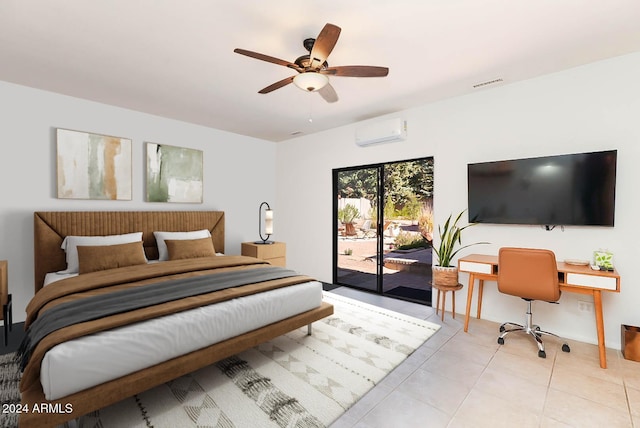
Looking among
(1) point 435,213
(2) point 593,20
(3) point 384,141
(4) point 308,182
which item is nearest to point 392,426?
(1) point 435,213

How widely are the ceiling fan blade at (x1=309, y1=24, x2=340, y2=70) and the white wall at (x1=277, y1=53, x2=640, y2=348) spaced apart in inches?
83.8

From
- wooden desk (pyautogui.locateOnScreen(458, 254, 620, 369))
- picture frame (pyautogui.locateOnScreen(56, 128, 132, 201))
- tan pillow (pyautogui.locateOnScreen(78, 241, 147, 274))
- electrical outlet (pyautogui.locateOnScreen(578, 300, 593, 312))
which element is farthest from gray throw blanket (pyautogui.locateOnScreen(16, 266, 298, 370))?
electrical outlet (pyautogui.locateOnScreen(578, 300, 593, 312))

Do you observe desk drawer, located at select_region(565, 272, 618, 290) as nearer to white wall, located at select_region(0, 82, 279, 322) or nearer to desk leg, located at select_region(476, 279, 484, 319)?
desk leg, located at select_region(476, 279, 484, 319)

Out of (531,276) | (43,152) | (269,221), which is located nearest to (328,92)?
(531,276)

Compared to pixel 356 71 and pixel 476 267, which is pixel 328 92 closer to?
pixel 356 71

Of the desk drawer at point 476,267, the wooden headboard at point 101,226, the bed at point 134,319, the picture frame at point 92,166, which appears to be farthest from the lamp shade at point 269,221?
the desk drawer at point 476,267

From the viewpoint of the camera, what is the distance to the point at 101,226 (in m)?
3.66

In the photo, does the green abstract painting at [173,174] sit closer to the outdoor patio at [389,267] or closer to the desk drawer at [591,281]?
the outdoor patio at [389,267]

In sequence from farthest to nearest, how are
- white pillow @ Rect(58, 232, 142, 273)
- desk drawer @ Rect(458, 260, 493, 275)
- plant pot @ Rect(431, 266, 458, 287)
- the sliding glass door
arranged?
the sliding glass door
plant pot @ Rect(431, 266, 458, 287)
white pillow @ Rect(58, 232, 142, 273)
desk drawer @ Rect(458, 260, 493, 275)

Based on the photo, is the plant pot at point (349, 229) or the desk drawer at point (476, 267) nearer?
the desk drawer at point (476, 267)

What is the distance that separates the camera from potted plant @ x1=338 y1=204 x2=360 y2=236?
4828 mm

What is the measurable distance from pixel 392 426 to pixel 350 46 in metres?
2.73

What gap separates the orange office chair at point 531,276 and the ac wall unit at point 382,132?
6.49 feet

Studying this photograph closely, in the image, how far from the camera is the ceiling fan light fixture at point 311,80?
2.31 meters
